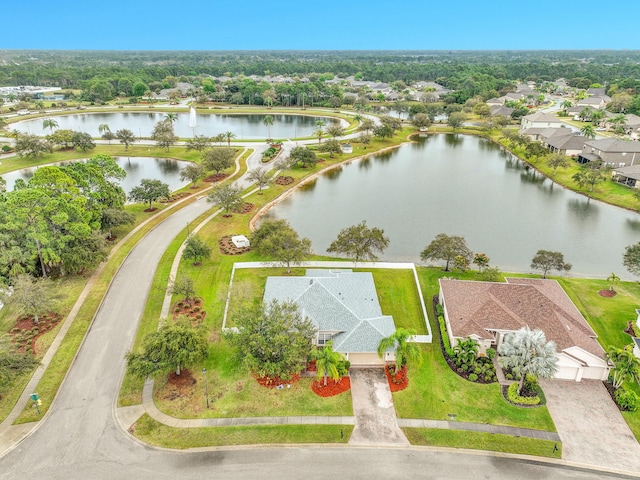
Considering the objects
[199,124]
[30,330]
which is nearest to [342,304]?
[30,330]

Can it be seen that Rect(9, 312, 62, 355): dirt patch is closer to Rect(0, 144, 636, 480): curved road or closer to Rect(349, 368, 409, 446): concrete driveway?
Rect(0, 144, 636, 480): curved road

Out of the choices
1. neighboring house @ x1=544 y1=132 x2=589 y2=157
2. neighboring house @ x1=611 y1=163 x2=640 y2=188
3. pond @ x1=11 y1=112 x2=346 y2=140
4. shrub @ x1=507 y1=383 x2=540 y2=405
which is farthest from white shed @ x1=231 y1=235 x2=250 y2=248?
neighboring house @ x1=544 y1=132 x2=589 y2=157

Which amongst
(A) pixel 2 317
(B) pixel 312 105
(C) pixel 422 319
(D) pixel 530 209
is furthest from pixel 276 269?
(B) pixel 312 105

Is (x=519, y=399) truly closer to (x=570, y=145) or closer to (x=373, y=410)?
(x=373, y=410)

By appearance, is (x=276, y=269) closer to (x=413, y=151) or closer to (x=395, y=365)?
(x=395, y=365)

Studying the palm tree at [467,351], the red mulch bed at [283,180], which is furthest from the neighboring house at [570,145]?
the palm tree at [467,351]
